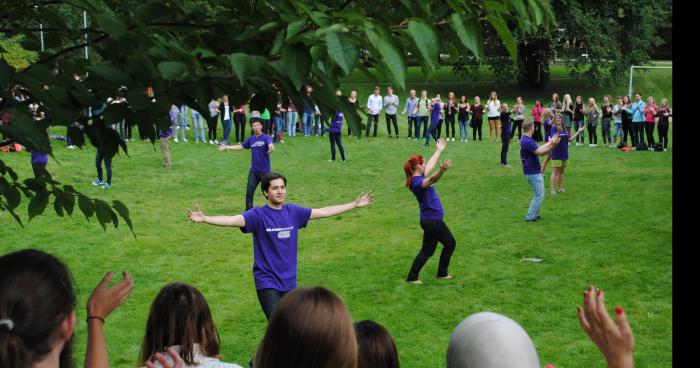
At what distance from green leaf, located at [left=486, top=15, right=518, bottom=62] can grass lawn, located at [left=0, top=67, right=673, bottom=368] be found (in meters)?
0.78

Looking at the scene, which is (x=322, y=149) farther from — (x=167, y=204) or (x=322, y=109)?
(x=322, y=109)

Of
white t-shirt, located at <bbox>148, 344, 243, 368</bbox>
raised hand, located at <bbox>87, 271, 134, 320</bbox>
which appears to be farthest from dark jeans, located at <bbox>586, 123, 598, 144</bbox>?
raised hand, located at <bbox>87, 271, 134, 320</bbox>

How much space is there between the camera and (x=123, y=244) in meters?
15.2

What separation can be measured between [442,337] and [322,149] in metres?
18.3

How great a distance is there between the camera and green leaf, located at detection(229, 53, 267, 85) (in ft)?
8.60

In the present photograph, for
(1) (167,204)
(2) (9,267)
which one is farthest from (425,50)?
(1) (167,204)

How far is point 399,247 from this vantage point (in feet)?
49.1

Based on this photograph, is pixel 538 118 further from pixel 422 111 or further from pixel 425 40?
pixel 425 40

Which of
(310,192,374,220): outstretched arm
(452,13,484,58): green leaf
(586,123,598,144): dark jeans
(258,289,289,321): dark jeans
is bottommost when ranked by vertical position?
(258,289,289,321): dark jeans

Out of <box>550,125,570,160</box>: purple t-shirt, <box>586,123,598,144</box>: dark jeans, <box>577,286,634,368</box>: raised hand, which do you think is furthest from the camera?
<box>586,123,598,144</box>: dark jeans

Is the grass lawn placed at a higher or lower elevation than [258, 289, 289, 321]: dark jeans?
lower

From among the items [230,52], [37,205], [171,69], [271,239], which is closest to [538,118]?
[271,239]

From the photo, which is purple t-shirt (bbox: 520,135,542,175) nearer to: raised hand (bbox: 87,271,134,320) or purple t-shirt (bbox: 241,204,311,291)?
purple t-shirt (bbox: 241,204,311,291)

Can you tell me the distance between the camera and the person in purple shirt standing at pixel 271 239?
27.7 ft
